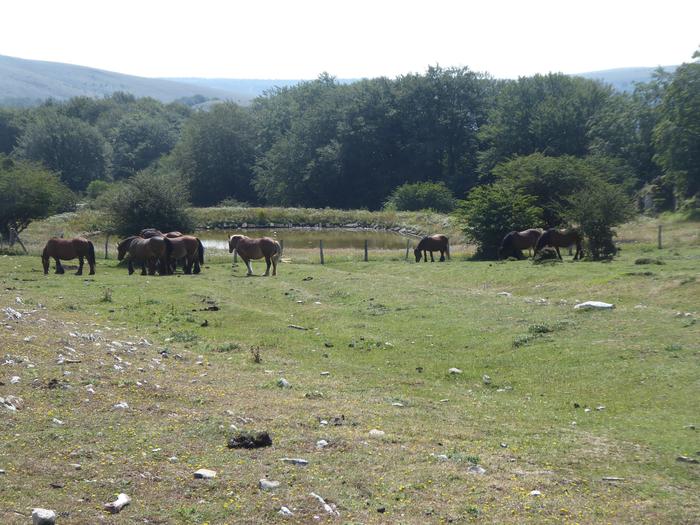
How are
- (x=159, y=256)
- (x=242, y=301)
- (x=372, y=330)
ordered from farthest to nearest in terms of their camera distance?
(x=159, y=256) → (x=242, y=301) → (x=372, y=330)

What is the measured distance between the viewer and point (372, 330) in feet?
66.3

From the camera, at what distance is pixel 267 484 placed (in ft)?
27.9

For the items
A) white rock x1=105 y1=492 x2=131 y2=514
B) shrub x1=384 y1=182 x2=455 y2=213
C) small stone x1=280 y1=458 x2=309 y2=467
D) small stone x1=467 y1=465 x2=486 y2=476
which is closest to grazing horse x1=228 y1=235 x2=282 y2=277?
small stone x1=280 y1=458 x2=309 y2=467

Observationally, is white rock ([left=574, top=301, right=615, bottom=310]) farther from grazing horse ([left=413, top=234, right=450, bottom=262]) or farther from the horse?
grazing horse ([left=413, top=234, right=450, bottom=262])

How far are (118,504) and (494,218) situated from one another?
34.6 meters

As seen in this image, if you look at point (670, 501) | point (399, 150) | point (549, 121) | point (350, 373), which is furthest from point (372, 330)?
point (399, 150)

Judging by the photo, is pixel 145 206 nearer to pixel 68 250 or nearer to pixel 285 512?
pixel 68 250

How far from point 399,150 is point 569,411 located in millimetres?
87255

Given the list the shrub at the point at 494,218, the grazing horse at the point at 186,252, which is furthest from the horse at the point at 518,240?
the grazing horse at the point at 186,252

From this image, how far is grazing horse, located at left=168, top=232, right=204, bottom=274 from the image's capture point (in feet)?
108

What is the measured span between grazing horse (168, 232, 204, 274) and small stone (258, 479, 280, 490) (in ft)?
82.1

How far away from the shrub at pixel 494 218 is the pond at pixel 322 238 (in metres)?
12.9

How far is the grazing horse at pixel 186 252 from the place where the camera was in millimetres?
32844

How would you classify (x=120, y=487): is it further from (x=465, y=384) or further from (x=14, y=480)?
(x=465, y=384)
